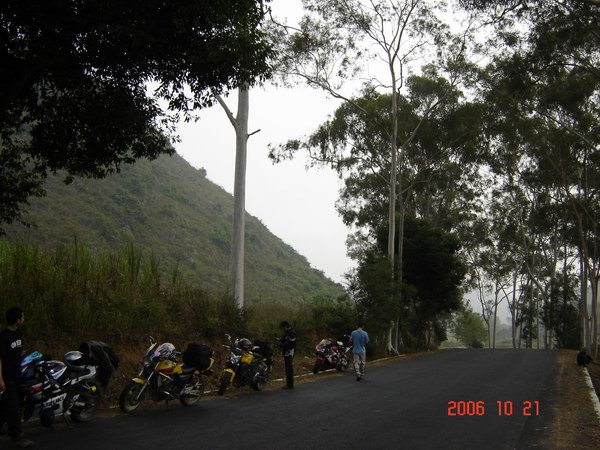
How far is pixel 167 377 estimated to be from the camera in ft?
33.3

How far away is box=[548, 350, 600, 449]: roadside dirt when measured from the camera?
8219 millimetres

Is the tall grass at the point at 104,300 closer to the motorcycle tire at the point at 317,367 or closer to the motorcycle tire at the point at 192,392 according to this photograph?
the motorcycle tire at the point at 317,367

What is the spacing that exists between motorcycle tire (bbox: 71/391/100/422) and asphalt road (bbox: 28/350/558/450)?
18cm

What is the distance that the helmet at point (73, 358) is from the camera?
28.1 feet

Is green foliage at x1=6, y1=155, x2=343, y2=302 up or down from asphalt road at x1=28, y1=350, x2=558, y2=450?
up

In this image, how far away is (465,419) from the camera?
976 cm

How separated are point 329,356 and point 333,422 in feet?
30.2

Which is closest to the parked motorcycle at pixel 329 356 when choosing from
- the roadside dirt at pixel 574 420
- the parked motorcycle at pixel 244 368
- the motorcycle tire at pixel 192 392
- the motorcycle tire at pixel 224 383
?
the parked motorcycle at pixel 244 368

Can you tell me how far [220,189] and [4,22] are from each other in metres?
63.8

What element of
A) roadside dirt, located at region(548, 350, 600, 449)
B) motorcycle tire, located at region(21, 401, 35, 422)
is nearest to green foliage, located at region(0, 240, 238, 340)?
motorcycle tire, located at region(21, 401, 35, 422)

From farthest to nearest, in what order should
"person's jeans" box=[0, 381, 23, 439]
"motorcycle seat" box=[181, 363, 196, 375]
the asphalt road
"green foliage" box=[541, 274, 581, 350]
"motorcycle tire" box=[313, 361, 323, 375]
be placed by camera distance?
"green foliage" box=[541, 274, 581, 350] < "motorcycle tire" box=[313, 361, 323, 375] < "motorcycle seat" box=[181, 363, 196, 375] < the asphalt road < "person's jeans" box=[0, 381, 23, 439]

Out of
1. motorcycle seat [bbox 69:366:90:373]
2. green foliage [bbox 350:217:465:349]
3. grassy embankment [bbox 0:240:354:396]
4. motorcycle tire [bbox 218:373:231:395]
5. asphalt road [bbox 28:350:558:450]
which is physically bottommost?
asphalt road [bbox 28:350:558:450]

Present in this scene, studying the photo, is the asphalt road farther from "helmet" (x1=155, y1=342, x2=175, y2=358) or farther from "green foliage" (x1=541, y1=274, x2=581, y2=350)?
"green foliage" (x1=541, y1=274, x2=581, y2=350)
